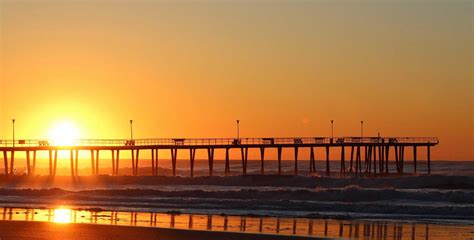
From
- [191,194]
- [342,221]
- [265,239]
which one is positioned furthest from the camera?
[191,194]

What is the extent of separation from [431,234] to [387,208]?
34.2 ft

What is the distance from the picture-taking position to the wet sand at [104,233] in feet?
101

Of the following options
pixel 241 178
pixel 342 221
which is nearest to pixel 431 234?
pixel 342 221

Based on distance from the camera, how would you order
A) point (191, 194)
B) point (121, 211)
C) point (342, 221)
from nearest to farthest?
point (342, 221) < point (121, 211) < point (191, 194)

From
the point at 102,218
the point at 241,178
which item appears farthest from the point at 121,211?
the point at 241,178

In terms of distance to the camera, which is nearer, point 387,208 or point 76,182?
point 387,208

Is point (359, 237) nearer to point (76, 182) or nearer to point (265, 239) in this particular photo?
point (265, 239)

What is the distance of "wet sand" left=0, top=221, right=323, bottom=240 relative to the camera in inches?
1208

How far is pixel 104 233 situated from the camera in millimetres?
31500

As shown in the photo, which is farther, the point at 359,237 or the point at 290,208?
the point at 290,208

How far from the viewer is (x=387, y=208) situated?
4209cm

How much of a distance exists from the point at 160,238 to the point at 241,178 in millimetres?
43542

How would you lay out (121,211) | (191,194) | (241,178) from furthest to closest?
(241,178) → (191,194) → (121,211)

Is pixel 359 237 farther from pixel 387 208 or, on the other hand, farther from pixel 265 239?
pixel 387 208
